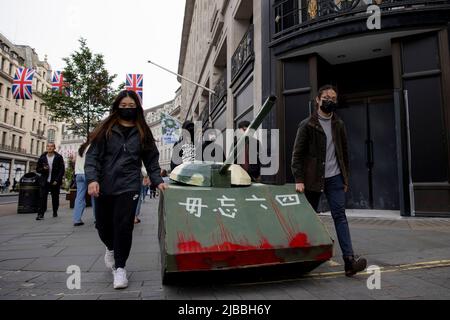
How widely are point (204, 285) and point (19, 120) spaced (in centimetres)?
5615

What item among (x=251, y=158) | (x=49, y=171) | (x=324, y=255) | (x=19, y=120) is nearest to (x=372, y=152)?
(x=251, y=158)

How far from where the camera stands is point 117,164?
309 cm

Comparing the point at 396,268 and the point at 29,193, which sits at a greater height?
the point at 29,193

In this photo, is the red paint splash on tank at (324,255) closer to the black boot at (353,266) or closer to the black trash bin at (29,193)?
the black boot at (353,266)

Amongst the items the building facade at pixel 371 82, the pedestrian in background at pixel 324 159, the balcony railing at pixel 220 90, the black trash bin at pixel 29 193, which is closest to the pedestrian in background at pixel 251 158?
the pedestrian in background at pixel 324 159

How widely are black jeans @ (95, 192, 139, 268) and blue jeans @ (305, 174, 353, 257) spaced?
1.74 metres

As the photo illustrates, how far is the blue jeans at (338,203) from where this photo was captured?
3262mm

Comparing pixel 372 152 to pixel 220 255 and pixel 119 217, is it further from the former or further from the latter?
pixel 119 217

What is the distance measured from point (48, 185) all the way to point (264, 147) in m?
5.81

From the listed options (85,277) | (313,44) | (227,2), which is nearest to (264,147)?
(313,44)

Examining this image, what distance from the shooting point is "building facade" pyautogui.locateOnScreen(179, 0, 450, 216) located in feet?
24.6

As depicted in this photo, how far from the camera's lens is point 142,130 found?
3248mm

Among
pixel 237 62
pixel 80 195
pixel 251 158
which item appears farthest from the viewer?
pixel 237 62
